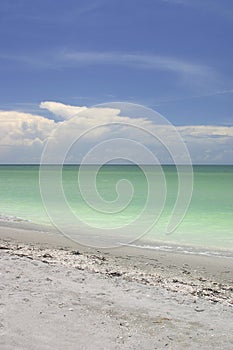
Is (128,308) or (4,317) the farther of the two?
(128,308)

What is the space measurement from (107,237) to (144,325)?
8.09 m

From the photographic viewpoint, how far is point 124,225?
52.7 ft

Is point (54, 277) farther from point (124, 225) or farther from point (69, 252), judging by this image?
point (124, 225)

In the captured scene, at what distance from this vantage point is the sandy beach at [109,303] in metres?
4.52

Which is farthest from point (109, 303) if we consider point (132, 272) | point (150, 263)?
point (150, 263)

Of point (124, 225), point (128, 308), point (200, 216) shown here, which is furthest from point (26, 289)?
point (200, 216)

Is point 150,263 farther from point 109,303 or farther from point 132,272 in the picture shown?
point 109,303

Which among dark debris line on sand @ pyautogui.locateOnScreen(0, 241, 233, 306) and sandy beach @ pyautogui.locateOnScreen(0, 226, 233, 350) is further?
dark debris line on sand @ pyautogui.locateOnScreen(0, 241, 233, 306)

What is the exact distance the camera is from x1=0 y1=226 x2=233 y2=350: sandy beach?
4523mm

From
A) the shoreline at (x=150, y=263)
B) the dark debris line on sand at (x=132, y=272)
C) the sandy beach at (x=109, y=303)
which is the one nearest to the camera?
the sandy beach at (x=109, y=303)

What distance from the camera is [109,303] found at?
560cm

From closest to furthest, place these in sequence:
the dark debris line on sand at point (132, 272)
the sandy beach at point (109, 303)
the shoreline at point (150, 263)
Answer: the sandy beach at point (109, 303) < the dark debris line on sand at point (132, 272) < the shoreline at point (150, 263)

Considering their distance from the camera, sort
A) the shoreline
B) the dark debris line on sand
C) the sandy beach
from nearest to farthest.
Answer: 1. the sandy beach
2. the dark debris line on sand
3. the shoreline

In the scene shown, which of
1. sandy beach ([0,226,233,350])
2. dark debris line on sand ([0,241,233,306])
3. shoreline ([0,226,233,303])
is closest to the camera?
sandy beach ([0,226,233,350])
